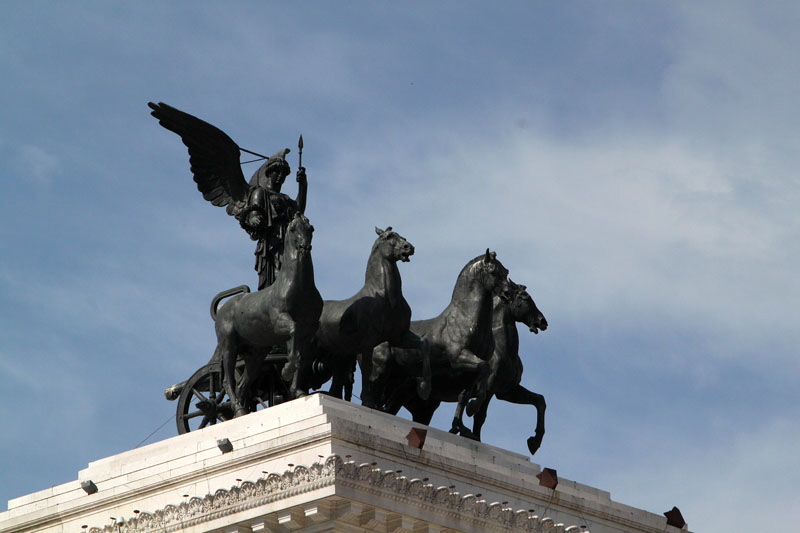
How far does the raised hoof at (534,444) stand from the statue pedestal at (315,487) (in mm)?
1942

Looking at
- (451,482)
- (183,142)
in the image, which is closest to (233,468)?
(451,482)

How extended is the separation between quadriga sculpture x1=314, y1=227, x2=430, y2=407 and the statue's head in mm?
3609

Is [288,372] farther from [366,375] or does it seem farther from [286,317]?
[366,375]

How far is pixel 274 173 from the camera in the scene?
39438mm

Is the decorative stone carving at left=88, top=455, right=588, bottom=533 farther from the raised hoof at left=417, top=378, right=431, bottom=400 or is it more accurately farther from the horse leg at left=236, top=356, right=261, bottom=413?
the horse leg at left=236, top=356, right=261, bottom=413

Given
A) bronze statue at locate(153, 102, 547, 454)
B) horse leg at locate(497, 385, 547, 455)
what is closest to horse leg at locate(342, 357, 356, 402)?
bronze statue at locate(153, 102, 547, 454)

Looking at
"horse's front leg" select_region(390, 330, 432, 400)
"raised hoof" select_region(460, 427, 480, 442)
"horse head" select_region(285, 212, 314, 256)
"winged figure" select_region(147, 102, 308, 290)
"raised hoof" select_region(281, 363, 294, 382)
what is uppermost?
"winged figure" select_region(147, 102, 308, 290)

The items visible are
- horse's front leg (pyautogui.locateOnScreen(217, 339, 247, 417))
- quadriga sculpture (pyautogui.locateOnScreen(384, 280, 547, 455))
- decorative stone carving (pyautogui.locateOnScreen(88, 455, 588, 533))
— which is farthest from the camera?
quadriga sculpture (pyautogui.locateOnScreen(384, 280, 547, 455))

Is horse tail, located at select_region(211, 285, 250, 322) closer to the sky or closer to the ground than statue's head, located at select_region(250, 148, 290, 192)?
closer to the ground

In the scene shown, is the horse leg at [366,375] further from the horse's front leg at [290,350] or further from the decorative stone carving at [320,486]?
the decorative stone carving at [320,486]

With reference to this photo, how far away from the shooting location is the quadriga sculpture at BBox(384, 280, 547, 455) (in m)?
37.2

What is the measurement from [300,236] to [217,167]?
16.2ft

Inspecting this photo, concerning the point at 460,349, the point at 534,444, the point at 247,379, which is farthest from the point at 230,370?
the point at 534,444

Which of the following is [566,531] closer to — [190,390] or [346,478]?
[346,478]
